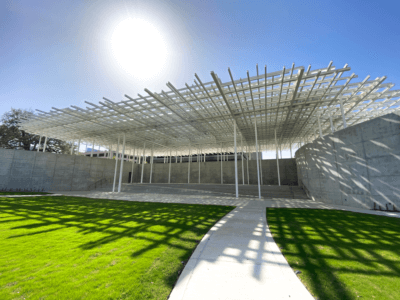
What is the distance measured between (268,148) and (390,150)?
25493mm

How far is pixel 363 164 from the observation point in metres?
10.1

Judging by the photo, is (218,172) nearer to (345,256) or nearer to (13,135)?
(345,256)

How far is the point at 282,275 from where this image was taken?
3088mm

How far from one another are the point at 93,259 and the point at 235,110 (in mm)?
15320

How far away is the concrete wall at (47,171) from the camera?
2006cm

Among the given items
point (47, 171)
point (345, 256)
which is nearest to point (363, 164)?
point (345, 256)

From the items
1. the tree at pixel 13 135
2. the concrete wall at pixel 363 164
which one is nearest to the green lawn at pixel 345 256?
the concrete wall at pixel 363 164

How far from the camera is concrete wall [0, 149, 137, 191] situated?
790 inches

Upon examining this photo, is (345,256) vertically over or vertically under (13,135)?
under

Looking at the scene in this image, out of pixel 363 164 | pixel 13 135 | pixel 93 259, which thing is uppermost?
pixel 13 135

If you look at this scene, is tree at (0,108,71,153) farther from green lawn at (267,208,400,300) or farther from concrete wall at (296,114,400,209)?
concrete wall at (296,114,400,209)

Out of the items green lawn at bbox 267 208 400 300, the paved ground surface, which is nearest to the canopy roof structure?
green lawn at bbox 267 208 400 300

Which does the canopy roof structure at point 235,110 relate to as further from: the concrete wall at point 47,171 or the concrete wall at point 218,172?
the concrete wall at point 218,172

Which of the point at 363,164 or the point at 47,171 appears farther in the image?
the point at 47,171
